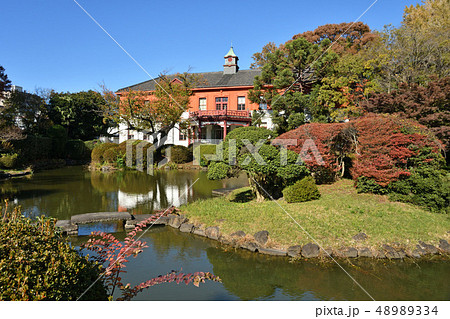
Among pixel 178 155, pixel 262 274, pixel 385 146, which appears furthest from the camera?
pixel 178 155

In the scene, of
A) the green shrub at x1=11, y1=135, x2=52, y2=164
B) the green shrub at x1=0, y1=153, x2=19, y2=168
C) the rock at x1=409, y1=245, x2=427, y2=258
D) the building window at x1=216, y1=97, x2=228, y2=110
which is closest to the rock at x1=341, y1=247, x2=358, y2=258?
the rock at x1=409, y1=245, x2=427, y2=258

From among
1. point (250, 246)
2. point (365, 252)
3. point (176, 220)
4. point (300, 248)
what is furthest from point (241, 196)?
point (365, 252)

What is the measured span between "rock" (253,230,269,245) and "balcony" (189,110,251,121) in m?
21.2

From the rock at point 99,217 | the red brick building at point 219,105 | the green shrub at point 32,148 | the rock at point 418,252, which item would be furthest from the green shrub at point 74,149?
the rock at point 418,252

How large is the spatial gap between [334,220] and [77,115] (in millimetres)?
34238

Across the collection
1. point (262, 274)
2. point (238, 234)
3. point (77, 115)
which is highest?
point (77, 115)

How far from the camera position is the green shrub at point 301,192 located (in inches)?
421

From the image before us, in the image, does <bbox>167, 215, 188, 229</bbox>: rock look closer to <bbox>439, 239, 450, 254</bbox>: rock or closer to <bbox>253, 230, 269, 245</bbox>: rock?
<bbox>253, 230, 269, 245</bbox>: rock

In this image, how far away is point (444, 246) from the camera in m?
7.84

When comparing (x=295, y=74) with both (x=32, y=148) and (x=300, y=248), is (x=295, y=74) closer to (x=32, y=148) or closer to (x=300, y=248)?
(x=300, y=248)

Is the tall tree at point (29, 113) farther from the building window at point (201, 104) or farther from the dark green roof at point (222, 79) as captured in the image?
the building window at point (201, 104)

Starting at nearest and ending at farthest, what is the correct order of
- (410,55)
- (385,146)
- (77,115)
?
(385,146) < (410,55) < (77,115)

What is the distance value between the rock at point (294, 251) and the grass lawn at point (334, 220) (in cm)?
24

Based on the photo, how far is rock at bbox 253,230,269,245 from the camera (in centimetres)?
818
